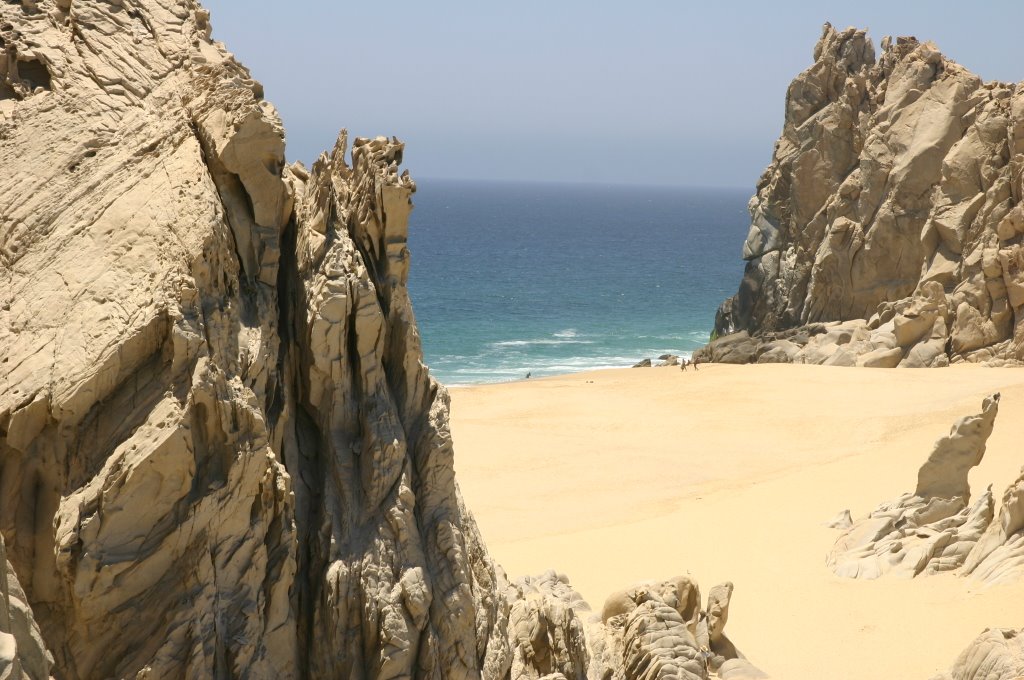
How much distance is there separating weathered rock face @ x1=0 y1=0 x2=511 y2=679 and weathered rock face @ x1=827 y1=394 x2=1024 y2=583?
28.0 ft

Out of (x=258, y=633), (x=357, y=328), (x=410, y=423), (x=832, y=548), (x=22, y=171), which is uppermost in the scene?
(x=22, y=171)

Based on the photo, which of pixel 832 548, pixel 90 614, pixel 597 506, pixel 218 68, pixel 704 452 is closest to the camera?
pixel 90 614

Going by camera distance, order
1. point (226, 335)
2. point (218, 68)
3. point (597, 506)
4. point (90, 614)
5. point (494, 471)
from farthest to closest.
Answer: point (494, 471) → point (597, 506) → point (218, 68) → point (226, 335) → point (90, 614)

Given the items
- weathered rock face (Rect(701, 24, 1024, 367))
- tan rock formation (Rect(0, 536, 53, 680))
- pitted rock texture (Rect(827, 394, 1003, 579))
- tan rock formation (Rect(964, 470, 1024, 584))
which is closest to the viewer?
tan rock formation (Rect(0, 536, 53, 680))

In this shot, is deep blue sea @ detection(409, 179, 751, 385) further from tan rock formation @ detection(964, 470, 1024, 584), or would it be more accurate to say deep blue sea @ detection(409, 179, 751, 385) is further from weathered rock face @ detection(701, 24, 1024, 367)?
tan rock formation @ detection(964, 470, 1024, 584)

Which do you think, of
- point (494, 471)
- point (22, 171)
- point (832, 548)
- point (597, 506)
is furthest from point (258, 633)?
point (494, 471)

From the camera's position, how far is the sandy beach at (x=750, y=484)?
1359 cm

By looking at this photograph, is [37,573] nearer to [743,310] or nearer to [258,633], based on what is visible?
[258,633]

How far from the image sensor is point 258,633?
639cm

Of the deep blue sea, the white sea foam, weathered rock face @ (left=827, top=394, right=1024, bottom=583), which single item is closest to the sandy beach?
weathered rock face @ (left=827, top=394, right=1024, bottom=583)

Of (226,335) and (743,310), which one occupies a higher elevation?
(226,335)

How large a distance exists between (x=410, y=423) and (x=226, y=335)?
202 centimetres

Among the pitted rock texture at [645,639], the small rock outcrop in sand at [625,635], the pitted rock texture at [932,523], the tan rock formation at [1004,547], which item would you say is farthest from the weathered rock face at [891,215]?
the pitted rock texture at [645,639]

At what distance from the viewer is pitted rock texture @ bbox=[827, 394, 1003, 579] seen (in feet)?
49.5
